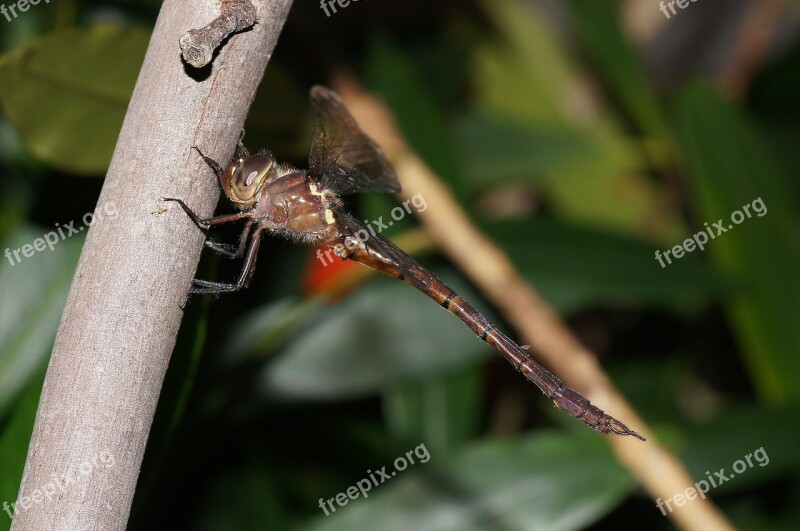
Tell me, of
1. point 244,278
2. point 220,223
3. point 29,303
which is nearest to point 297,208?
point 244,278

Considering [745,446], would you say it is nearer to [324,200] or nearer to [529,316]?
[529,316]

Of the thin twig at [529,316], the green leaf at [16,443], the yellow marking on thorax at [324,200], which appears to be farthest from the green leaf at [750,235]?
the green leaf at [16,443]

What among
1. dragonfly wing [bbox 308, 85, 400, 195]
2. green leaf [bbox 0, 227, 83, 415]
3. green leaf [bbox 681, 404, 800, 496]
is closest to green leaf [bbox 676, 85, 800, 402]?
green leaf [bbox 681, 404, 800, 496]

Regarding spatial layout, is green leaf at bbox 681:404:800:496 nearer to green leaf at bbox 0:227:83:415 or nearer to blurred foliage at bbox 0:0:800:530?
blurred foliage at bbox 0:0:800:530

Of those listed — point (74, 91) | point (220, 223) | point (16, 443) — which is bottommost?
point (16, 443)

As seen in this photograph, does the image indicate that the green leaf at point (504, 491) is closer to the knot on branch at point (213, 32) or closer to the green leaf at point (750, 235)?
the green leaf at point (750, 235)

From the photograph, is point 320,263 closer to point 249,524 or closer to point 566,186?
point 249,524

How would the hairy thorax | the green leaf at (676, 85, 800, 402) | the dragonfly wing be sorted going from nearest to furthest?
the dragonfly wing, the hairy thorax, the green leaf at (676, 85, 800, 402)

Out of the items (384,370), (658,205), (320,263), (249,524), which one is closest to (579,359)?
(384,370)
